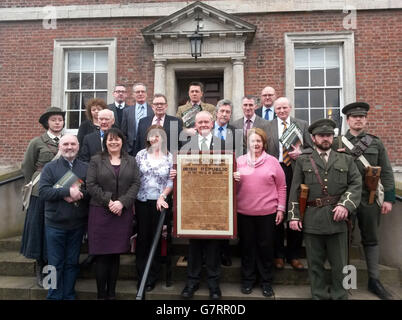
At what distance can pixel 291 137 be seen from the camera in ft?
12.6

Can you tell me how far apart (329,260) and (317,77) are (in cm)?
535

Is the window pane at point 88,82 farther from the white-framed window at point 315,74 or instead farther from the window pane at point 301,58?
the window pane at point 301,58

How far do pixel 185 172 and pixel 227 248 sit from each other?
51.3 inches

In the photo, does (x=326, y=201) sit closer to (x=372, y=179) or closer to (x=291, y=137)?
(x=372, y=179)

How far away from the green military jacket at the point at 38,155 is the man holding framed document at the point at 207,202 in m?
1.66

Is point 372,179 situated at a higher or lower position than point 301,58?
lower

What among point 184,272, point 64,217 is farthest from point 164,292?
point 64,217

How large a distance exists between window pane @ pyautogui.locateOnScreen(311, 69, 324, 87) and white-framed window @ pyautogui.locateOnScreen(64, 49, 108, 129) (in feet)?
16.6

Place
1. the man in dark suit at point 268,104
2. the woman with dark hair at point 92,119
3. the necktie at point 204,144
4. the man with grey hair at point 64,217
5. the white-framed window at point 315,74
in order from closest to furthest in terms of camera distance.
A: 1. the man with grey hair at point 64,217
2. the necktie at point 204,144
3. the woman with dark hair at point 92,119
4. the man in dark suit at point 268,104
5. the white-framed window at point 315,74

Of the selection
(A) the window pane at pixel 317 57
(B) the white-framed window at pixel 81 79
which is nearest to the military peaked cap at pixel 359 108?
(A) the window pane at pixel 317 57

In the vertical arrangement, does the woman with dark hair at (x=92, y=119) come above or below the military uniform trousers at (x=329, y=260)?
above

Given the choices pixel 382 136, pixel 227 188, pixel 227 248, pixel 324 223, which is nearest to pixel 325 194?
pixel 324 223

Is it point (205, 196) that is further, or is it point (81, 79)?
point (81, 79)

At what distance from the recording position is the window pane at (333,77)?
24.2 feet
